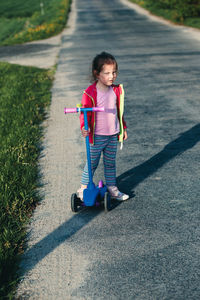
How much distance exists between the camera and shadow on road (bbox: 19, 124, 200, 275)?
10.9ft

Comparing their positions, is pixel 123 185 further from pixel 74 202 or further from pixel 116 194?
pixel 74 202

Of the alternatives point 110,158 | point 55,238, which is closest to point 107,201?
point 110,158

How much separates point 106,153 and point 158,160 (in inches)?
53.6

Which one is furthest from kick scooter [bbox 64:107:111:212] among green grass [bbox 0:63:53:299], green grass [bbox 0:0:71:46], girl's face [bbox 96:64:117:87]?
green grass [bbox 0:0:71:46]

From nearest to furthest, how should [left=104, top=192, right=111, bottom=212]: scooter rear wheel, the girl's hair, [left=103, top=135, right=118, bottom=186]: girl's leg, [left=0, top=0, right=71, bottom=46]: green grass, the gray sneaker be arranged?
the girl's hair
[left=104, top=192, right=111, bottom=212]: scooter rear wheel
[left=103, top=135, right=118, bottom=186]: girl's leg
the gray sneaker
[left=0, top=0, right=71, bottom=46]: green grass

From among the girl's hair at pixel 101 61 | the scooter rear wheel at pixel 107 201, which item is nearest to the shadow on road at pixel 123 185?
the scooter rear wheel at pixel 107 201

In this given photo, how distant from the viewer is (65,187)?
4512mm

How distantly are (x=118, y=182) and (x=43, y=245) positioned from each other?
1447 millimetres

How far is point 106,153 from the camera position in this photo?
13.2ft

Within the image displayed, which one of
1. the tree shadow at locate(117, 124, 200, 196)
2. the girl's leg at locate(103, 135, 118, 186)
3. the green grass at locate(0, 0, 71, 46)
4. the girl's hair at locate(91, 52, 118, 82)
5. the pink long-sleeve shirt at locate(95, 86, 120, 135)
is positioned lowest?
the green grass at locate(0, 0, 71, 46)

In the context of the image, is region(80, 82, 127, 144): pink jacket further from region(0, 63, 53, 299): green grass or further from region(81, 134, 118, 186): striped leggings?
region(0, 63, 53, 299): green grass

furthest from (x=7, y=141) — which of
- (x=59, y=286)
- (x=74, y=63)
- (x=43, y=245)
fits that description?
(x=74, y=63)

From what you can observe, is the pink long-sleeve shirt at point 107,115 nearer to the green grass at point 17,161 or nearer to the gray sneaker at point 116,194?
the gray sneaker at point 116,194

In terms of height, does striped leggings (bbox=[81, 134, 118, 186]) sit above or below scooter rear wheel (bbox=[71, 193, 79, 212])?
above
